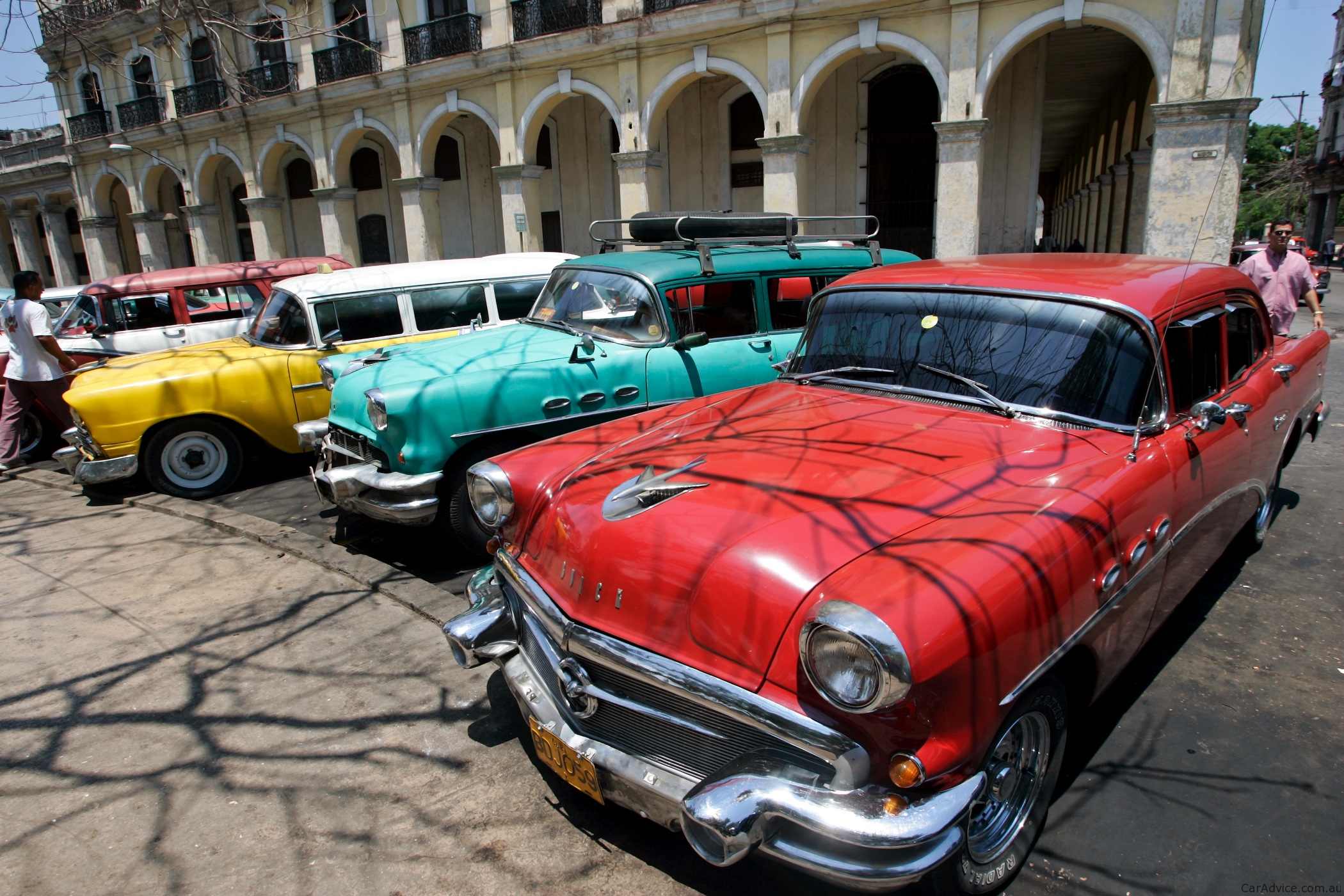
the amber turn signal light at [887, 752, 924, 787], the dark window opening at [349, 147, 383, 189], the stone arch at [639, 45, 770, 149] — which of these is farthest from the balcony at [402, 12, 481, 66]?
the amber turn signal light at [887, 752, 924, 787]

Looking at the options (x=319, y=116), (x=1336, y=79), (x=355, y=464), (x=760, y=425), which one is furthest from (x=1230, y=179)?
(x=1336, y=79)

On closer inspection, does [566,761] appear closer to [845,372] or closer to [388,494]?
[845,372]

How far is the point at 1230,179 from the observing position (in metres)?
10.8

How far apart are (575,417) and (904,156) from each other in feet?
48.6

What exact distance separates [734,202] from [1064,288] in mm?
16700

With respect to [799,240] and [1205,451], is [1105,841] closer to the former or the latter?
[1205,451]

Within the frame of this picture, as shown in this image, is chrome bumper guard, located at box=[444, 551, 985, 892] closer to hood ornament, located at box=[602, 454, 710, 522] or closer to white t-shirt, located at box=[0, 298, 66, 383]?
hood ornament, located at box=[602, 454, 710, 522]

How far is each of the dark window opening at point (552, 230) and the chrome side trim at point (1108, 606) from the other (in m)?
19.3

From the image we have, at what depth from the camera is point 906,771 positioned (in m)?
1.88

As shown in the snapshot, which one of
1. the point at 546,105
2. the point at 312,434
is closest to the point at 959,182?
the point at 546,105

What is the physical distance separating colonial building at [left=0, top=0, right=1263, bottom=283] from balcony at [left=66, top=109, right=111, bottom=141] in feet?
0.29

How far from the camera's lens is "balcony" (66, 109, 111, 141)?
84.8 feet

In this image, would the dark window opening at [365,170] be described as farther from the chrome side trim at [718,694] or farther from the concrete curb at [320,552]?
the chrome side trim at [718,694]

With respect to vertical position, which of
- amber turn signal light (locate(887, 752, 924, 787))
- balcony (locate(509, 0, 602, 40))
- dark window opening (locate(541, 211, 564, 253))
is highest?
balcony (locate(509, 0, 602, 40))
